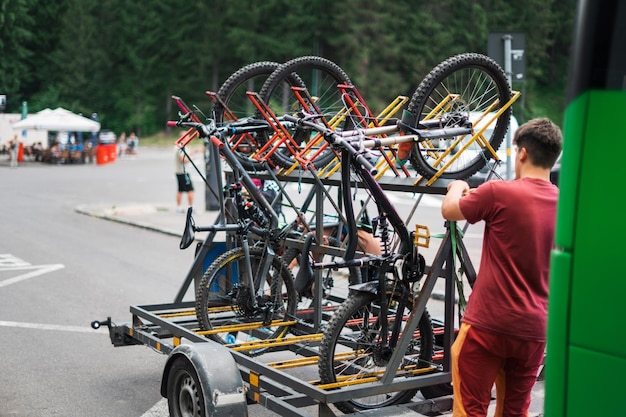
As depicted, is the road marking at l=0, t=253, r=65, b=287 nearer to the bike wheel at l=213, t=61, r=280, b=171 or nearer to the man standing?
the bike wheel at l=213, t=61, r=280, b=171

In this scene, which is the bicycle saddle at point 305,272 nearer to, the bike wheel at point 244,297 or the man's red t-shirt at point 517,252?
the bike wheel at point 244,297

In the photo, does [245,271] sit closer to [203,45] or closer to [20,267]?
[20,267]

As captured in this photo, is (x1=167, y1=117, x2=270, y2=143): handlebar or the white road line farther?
the white road line

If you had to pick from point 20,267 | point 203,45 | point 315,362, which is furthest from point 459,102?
point 203,45

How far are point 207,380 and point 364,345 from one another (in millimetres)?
1029

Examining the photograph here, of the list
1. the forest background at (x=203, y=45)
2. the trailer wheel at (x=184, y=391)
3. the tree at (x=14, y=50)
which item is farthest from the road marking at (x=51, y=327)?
the tree at (x=14, y=50)

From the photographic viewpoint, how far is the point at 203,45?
78438 mm

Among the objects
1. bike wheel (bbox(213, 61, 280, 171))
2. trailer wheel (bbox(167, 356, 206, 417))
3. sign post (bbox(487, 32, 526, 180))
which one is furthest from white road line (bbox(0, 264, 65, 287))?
sign post (bbox(487, 32, 526, 180))

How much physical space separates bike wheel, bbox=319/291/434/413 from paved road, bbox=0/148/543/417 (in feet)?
4.40

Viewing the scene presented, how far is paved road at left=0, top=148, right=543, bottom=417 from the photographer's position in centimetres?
673

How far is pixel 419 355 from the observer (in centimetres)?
529

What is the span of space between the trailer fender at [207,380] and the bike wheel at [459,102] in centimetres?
176

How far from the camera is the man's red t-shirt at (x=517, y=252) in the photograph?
3.92 metres

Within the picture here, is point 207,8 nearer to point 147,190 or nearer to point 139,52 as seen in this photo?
point 139,52
